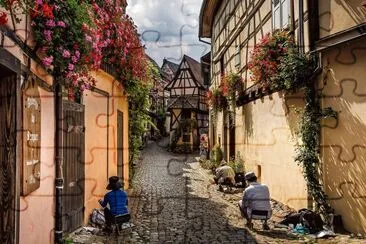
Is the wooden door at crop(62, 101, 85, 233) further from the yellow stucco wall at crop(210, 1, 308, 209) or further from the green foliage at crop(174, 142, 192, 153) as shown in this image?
the green foliage at crop(174, 142, 192, 153)

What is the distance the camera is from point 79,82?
17.7 feet

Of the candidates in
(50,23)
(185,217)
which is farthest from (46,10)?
(185,217)

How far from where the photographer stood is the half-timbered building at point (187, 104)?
1262 inches

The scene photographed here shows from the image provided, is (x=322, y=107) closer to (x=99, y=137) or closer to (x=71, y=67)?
(x=99, y=137)

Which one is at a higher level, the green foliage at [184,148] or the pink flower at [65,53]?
the pink flower at [65,53]

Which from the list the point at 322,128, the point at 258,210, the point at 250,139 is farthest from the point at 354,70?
the point at 250,139

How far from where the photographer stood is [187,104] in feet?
107

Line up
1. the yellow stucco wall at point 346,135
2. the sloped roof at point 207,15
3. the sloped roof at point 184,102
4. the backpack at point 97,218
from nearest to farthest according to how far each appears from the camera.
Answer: the yellow stucco wall at point 346,135 → the backpack at point 97,218 → the sloped roof at point 207,15 → the sloped roof at point 184,102

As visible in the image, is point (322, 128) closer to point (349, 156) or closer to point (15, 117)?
point (349, 156)

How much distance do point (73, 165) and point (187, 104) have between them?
2592 centimetres

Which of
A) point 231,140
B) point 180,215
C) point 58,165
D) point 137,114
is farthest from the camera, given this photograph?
point 231,140

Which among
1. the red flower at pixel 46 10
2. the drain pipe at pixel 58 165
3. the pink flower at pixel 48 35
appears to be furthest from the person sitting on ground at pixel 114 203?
the red flower at pixel 46 10

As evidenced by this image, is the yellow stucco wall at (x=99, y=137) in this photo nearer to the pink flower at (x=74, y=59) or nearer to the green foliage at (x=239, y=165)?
the pink flower at (x=74, y=59)

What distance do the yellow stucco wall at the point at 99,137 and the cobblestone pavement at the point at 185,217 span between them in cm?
88
